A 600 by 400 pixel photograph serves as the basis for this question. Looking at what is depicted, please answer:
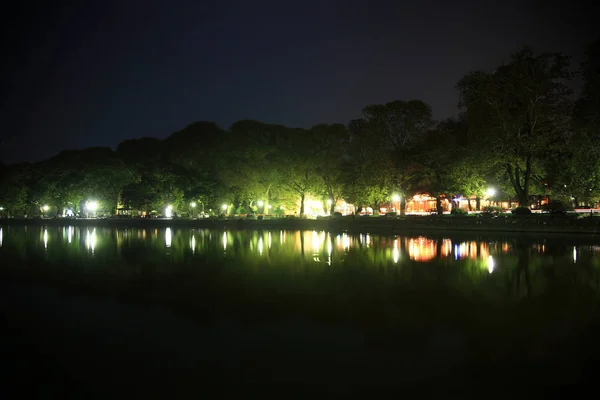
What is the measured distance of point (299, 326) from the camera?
8984 millimetres

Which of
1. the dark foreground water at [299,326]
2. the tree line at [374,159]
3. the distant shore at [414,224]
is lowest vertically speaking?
the dark foreground water at [299,326]

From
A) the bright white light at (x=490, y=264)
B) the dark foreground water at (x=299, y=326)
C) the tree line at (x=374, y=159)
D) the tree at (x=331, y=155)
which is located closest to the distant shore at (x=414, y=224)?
the tree line at (x=374, y=159)

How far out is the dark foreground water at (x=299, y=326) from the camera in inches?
259

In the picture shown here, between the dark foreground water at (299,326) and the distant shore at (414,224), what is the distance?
1762 centimetres

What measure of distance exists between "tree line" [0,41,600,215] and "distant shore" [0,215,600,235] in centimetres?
295

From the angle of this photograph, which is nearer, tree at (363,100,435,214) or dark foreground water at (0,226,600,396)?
dark foreground water at (0,226,600,396)

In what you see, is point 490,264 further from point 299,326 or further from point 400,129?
point 400,129

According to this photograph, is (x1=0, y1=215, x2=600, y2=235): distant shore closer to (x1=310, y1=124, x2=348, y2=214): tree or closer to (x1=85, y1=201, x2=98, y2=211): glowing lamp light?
(x1=310, y1=124, x2=348, y2=214): tree

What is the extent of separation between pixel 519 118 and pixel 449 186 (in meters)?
9.99

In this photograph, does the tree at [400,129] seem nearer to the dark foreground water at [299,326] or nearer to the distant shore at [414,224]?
the distant shore at [414,224]

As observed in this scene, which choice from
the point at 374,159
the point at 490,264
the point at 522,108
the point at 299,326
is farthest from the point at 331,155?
the point at 299,326

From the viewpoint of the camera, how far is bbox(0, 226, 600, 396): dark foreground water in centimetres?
658

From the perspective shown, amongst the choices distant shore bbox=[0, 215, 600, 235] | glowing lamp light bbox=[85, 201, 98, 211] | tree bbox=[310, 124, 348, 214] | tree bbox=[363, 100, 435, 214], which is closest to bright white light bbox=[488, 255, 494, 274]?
distant shore bbox=[0, 215, 600, 235]

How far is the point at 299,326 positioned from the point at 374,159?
3926cm
